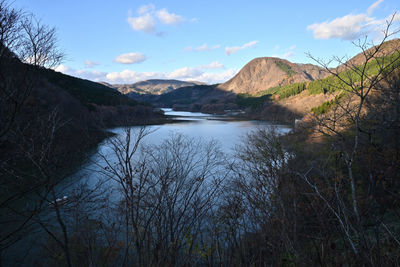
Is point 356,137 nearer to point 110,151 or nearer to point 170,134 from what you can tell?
point 110,151

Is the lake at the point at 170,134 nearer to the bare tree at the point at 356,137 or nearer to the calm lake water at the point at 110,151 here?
the calm lake water at the point at 110,151

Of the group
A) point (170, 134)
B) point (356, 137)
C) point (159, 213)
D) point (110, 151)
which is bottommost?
point (110, 151)

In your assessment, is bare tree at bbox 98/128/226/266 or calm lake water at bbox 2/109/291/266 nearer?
bare tree at bbox 98/128/226/266

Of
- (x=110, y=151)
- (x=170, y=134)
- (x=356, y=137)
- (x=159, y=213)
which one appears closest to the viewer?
(x=356, y=137)

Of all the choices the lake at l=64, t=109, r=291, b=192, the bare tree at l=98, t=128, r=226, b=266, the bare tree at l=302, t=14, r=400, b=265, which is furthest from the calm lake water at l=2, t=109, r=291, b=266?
the bare tree at l=302, t=14, r=400, b=265

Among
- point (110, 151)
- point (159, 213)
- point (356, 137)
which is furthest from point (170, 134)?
point (356, 137)

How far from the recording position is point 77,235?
7574 mm

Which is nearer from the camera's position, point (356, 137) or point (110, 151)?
point (356, 137)

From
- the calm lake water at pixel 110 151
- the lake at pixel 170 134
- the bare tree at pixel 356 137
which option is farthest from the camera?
the lake at pixel 170 134

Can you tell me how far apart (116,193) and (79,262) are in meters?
5.10

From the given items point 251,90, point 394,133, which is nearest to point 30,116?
point 394,133

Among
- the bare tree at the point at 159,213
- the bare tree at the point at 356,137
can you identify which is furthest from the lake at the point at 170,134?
the bare tree at the point at 356,137

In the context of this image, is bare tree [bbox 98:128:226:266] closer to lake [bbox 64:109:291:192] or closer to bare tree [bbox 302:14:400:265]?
lake [bbox 64:109:291:192]

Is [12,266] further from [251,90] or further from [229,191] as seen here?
[251,90]
